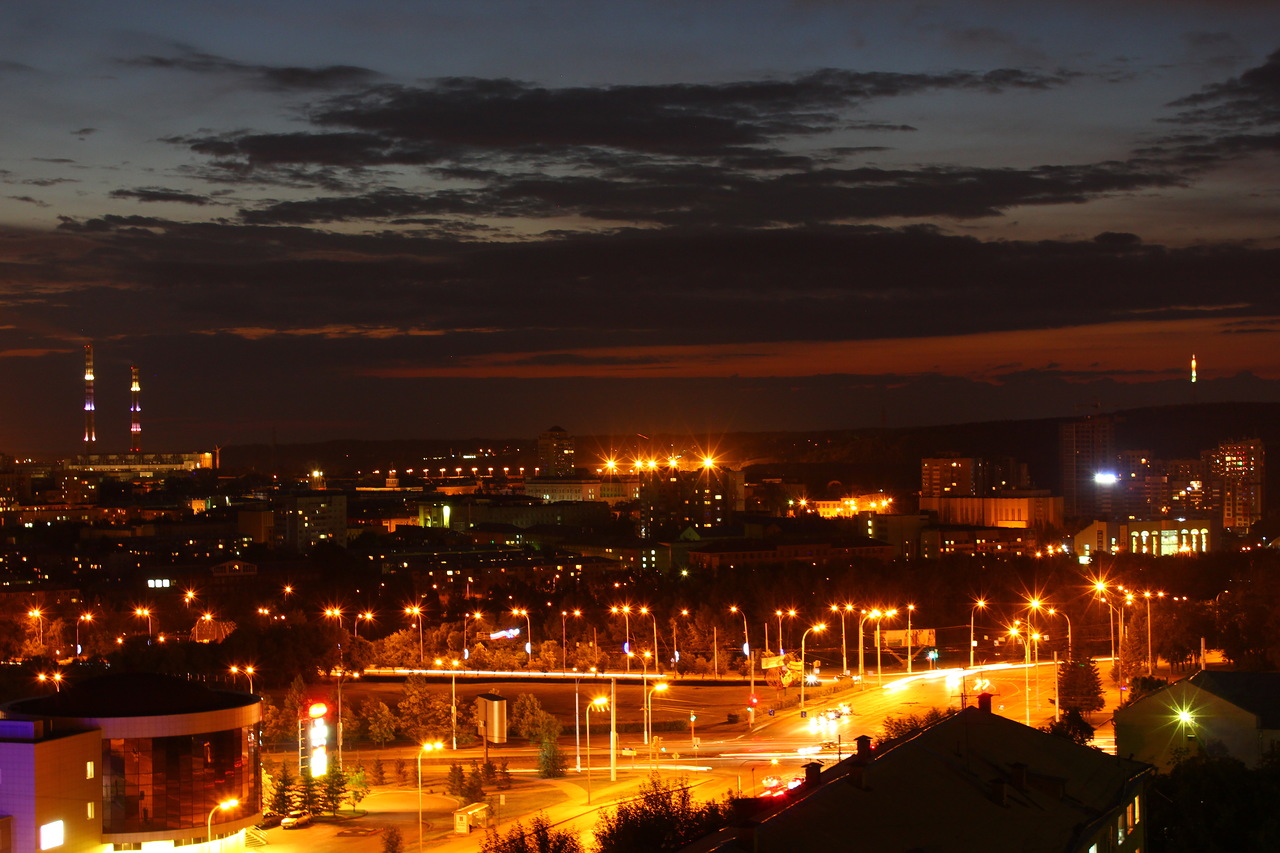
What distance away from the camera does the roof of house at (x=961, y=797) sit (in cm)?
1339

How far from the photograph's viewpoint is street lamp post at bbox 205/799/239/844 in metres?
20.9

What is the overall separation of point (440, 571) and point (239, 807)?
1873 inches

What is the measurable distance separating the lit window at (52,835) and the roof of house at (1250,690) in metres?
15.6

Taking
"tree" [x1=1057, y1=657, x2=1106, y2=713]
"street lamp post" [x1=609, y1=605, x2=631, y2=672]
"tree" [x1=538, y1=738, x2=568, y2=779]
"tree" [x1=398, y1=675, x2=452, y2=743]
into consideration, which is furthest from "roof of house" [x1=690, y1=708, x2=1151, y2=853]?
"street lamp post" [x1=609, y1=605, x2=631, y2=672]

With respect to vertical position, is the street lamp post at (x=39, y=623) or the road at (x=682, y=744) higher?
the street lamp post at (x=39, y=623)

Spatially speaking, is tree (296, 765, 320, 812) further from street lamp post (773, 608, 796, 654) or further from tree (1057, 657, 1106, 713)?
street lamp post (773, 608, 796, 654)

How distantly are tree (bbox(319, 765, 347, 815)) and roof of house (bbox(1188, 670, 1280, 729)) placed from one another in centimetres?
1277

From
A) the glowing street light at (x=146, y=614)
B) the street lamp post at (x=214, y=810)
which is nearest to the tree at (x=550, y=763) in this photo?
the street lamp post at (x=214, y=810)

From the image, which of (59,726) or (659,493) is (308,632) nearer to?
(59,726)

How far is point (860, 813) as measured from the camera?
45.7 ft

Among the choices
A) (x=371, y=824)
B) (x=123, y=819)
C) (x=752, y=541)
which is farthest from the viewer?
(x=752, y=541)

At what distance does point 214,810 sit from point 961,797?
35.3 ft

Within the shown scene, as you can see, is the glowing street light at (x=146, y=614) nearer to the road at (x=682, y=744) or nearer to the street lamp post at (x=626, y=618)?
the road at (x=682, y=744)

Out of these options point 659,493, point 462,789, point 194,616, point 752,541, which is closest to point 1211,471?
point 659,493
